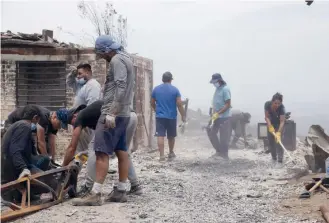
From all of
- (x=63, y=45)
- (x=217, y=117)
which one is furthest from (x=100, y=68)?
→ (x=217, y=117)

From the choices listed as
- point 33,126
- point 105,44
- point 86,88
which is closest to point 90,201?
point 33,126

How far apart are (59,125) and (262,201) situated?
9.17ft

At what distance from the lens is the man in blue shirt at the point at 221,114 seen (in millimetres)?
10039

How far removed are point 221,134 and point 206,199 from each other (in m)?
4.50

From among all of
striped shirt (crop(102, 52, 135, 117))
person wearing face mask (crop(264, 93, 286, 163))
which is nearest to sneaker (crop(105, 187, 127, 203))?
striped shirt (crop(102, 52, 135, 117))

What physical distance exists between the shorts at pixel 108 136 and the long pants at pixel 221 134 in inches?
200

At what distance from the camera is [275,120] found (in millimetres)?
9414

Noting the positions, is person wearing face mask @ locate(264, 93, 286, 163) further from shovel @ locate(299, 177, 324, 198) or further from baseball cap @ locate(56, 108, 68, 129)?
baseball cap @ locate(56, 108, 68, 129)

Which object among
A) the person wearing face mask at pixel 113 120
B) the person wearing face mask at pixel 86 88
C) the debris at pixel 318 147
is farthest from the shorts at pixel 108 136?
Answer: the debris at pixel 318 147

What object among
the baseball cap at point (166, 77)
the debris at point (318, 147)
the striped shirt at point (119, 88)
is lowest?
the debris at point (318, 147)

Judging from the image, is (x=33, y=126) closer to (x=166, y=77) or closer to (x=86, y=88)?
(x=86, y=88)

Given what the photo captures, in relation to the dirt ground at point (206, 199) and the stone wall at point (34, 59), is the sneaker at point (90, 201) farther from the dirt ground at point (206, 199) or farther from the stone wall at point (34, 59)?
the stone wall at point (34, 59)

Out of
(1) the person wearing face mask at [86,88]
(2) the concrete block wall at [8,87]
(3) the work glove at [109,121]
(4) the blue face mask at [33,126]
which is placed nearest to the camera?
(3) the work glove at [109,121]

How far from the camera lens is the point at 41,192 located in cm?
537
